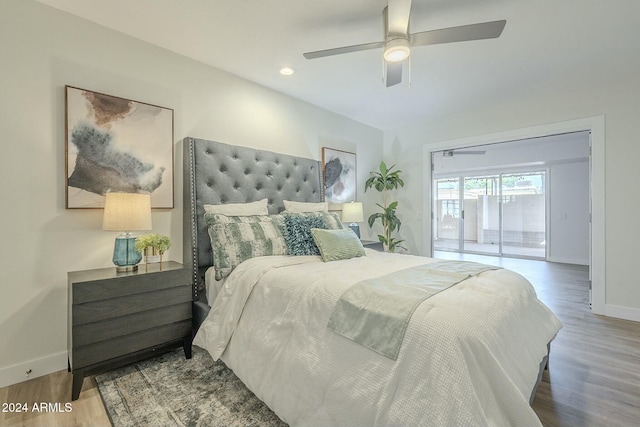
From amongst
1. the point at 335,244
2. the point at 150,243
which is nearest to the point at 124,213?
the point at 150,243

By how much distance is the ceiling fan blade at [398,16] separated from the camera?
66.8 inches

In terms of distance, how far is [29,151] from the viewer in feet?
6.45

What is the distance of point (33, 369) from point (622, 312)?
528 centimetres

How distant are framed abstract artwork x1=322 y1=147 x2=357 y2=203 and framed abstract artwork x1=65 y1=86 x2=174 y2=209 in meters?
2.01

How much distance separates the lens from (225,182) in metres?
2.79

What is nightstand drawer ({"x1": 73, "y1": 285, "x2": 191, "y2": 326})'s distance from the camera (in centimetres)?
177

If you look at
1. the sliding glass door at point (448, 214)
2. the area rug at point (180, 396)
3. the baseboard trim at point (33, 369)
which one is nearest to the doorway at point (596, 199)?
the area rug at point (180, 396)

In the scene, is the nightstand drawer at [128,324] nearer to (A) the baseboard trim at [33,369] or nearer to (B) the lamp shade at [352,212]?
(A) the baseboard trim at [33,369]

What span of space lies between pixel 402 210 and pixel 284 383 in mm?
3795

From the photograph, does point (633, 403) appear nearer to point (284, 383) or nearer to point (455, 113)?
point (284, 383)

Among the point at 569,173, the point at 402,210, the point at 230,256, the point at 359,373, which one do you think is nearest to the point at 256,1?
the point at 230,256

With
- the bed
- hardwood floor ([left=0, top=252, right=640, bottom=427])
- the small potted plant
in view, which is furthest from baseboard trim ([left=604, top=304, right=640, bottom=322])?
the small potted plant

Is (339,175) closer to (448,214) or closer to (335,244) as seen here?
(335,244)

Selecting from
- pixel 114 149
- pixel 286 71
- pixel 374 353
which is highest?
pixel 286 71
